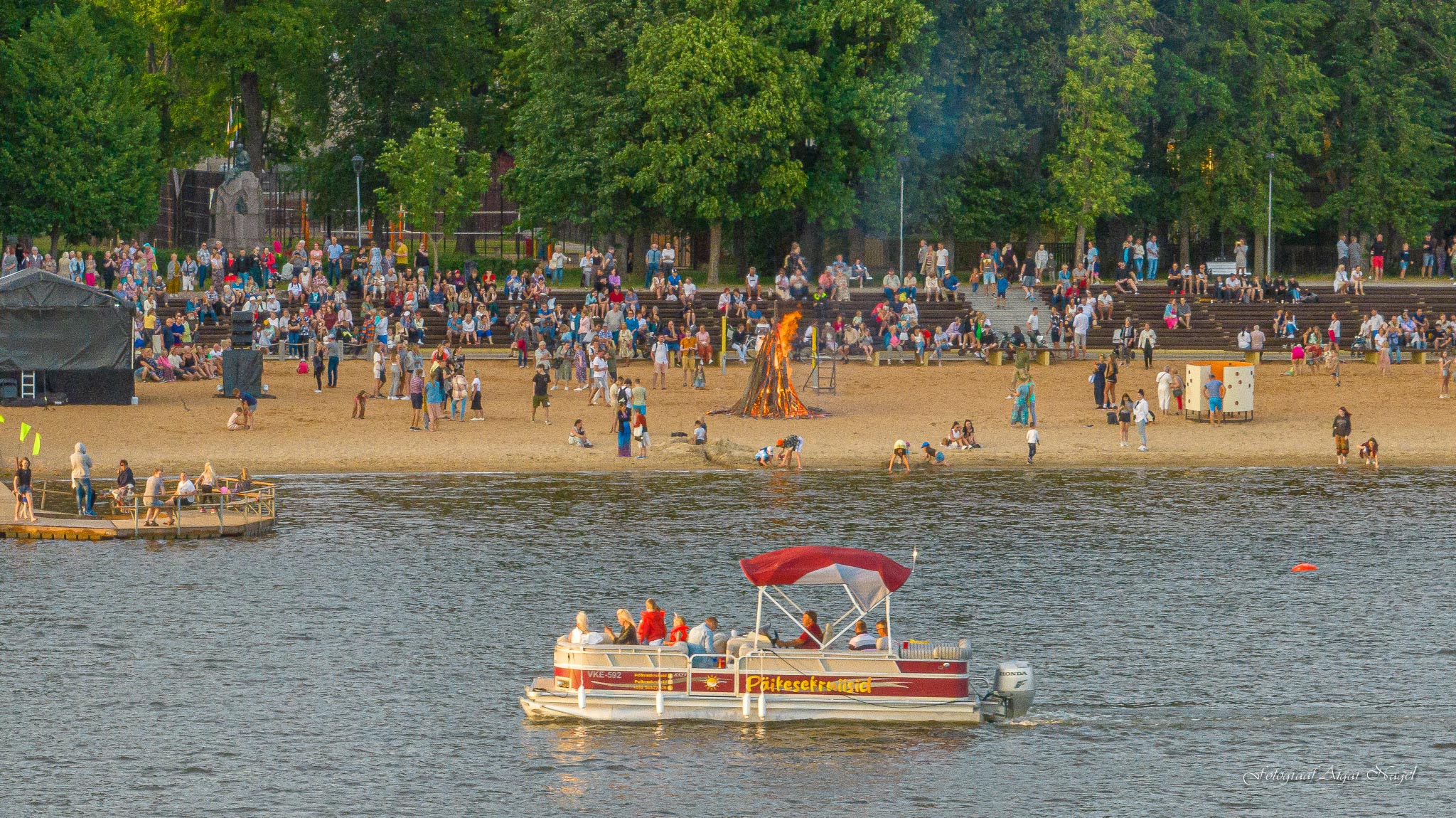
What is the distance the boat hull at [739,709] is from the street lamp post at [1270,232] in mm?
50639

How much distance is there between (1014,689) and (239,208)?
5607cm

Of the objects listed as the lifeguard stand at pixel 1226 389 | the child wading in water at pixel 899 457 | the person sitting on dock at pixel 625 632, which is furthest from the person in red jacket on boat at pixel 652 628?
the lifeguard stand at pixel 1226 389

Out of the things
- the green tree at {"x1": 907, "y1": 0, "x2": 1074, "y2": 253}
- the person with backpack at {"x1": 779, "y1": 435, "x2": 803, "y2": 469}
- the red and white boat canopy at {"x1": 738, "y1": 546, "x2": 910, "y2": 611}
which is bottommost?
the red and white boat canopy at {"x1": 738, "y1": 546, "x2": 910, "y2": 611}

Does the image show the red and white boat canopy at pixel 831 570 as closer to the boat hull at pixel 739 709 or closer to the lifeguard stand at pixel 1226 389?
the boat hull at pixel 739 709

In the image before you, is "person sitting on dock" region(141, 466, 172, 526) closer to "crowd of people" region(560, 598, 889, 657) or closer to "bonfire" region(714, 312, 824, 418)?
"crowd of people" region(560, 598, 889, 657)

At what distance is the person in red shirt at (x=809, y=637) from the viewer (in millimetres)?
28484

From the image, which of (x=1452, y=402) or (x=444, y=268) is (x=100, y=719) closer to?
(x=1452, y=402)

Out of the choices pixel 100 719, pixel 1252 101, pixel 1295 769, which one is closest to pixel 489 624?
pixel 100 719

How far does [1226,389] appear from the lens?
53062 mm

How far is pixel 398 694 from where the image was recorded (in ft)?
95.1

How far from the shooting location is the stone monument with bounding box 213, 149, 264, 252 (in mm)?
76000

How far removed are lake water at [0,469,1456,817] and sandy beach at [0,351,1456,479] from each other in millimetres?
2463

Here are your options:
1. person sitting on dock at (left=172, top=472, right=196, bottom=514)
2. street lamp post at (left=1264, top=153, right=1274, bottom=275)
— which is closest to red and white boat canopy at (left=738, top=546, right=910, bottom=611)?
person sitting on dock at (left=172, top=472, right=196, bottom=514)

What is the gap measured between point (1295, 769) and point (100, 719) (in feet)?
59.6
